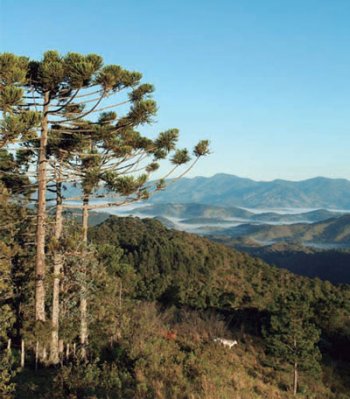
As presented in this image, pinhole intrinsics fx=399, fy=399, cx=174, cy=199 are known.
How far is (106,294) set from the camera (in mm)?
19031

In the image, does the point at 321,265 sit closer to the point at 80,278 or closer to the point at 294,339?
the point at 294,339

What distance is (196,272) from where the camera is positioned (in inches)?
3275

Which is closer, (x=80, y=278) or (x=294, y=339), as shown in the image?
(x=80, y=278)

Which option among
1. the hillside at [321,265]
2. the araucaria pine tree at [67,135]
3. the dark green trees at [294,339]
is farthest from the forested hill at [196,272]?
the hillside at [321,265]

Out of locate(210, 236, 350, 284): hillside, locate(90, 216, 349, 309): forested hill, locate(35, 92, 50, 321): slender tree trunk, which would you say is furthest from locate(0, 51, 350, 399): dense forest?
locate(210, 236, 350, 284): hillside

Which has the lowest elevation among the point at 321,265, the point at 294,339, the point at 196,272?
the point at 321,265

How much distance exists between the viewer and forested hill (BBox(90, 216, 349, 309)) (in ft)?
183

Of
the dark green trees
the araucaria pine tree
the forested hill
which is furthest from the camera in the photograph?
the forested hill

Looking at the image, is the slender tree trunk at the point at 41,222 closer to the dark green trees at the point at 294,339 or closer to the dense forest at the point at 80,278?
the dense forest at the point at 80,278

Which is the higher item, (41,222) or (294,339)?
(41,222)

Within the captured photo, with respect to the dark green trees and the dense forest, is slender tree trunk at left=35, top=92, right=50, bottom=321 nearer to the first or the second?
the dense forest

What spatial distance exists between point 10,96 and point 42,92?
317 centimetres

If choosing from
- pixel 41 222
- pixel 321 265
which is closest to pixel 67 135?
pixel 41 222

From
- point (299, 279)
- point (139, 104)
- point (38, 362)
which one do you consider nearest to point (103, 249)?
point (38, 362)
